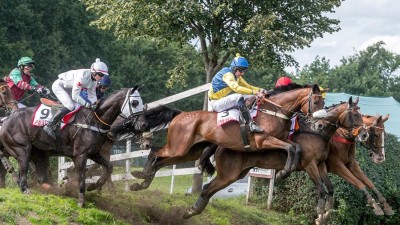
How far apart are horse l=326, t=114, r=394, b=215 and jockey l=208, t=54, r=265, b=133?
253 cm

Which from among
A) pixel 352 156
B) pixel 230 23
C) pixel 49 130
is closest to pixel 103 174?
pixel 49 130

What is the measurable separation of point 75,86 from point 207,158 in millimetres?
3198

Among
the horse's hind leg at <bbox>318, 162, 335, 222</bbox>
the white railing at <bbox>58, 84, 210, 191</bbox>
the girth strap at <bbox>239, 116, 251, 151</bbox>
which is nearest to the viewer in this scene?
the girth strap at <bbox>239, 116, 251, 151</bbox>

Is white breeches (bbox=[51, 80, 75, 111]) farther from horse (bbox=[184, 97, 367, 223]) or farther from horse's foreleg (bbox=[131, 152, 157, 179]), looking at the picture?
horse (bbox=[184, 97, 367, 223])

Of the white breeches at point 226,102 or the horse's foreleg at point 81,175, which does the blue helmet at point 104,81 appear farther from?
the white breeches at point 226,102

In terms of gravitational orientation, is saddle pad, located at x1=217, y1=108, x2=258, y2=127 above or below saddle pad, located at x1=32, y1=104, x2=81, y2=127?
above

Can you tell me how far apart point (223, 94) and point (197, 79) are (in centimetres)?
3480

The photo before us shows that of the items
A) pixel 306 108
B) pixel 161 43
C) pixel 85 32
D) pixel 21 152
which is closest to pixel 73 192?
pixel 21 152

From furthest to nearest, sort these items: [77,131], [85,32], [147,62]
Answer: [147,62], [85,32], [77,131]

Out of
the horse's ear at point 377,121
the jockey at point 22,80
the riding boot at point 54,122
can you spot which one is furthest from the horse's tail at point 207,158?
the horse's ear at point 377,121

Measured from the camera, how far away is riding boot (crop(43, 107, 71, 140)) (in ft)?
41.4

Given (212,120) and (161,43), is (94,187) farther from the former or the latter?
(161,43)

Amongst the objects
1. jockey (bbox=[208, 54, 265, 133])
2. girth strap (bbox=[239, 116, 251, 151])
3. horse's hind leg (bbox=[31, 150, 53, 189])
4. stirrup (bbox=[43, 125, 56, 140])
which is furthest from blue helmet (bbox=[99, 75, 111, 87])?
girth strap (bbox=[239, 116, 251, 151])

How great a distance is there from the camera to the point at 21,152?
13.0 meters
